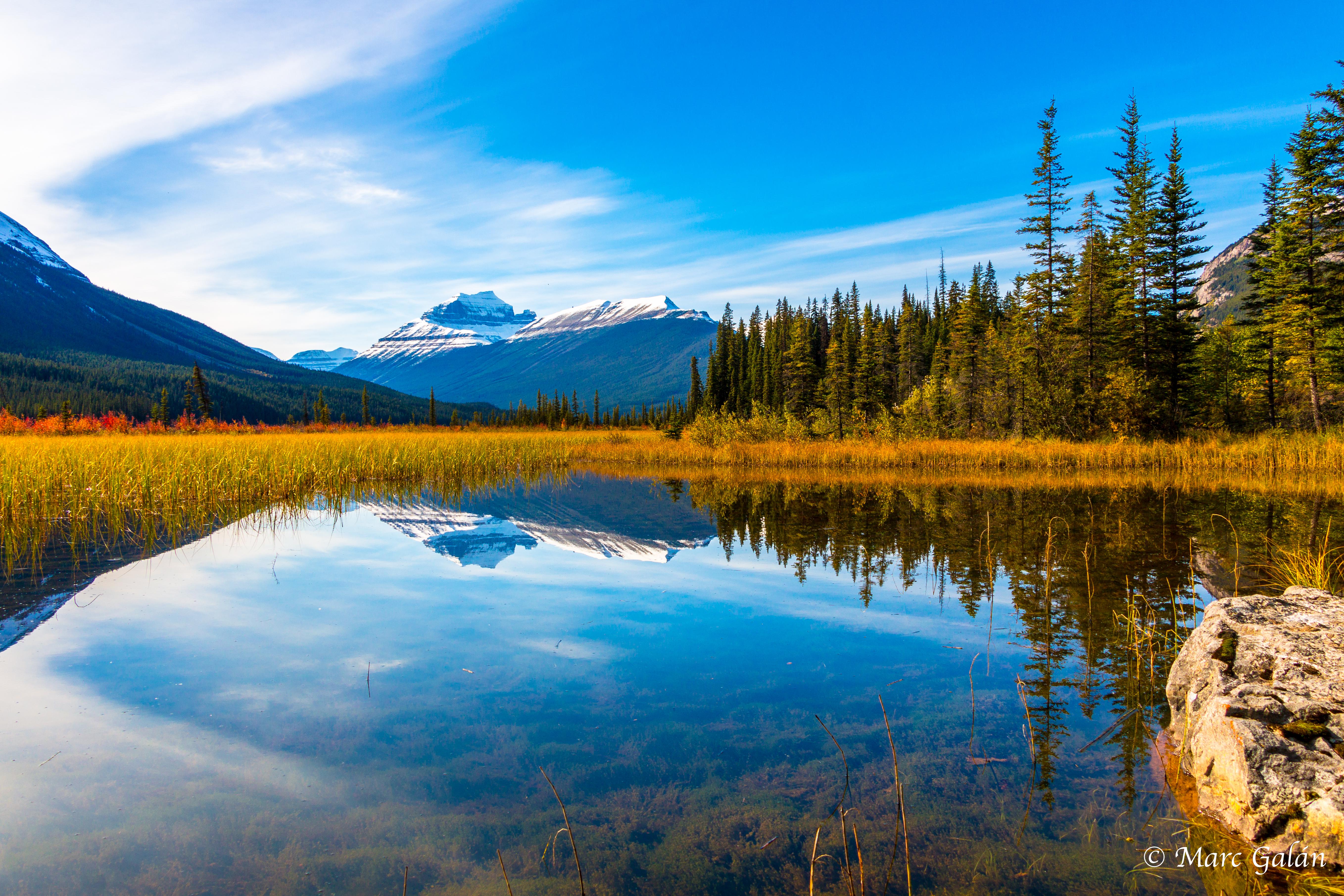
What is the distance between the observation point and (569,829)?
9.67ft

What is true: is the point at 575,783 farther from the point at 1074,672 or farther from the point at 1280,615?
the point at 1280,615

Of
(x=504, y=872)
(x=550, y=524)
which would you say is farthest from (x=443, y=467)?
(x=504, y=872)

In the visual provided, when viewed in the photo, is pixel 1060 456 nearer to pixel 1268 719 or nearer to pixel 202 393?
pixel 1268 719

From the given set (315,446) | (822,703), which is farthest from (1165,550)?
(315,446)

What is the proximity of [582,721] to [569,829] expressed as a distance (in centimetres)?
122

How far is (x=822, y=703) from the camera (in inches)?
172

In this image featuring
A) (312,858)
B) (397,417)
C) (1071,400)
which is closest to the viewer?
(312,858)

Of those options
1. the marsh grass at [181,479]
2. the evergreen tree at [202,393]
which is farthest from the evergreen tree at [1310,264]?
the evergreen tree at [202,393]

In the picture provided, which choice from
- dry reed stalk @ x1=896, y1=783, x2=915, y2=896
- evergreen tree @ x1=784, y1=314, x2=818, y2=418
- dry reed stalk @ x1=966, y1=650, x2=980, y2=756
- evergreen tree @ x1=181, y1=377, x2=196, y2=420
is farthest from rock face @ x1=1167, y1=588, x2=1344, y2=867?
evergreen tree @ x1=181, y1=377, x2=196, y2=420

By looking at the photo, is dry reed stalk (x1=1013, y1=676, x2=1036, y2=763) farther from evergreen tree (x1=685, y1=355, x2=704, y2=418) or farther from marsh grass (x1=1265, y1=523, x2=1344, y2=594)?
evergreen tree (x1=685, y1=355, x2=704, y2=418)

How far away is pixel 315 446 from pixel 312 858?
2101cm

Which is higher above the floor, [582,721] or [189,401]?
[189,401]

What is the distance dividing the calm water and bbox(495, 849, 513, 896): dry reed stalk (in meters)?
0.03

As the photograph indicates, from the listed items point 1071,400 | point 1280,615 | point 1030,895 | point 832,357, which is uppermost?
point 832,357
